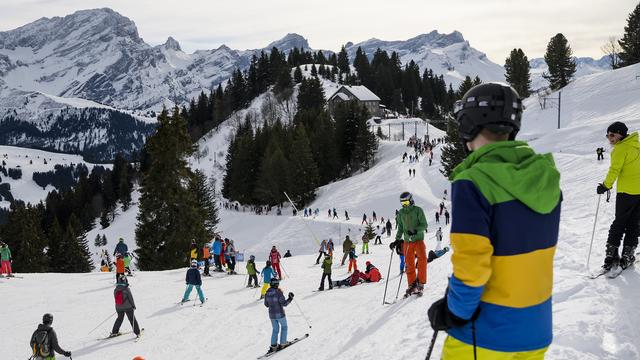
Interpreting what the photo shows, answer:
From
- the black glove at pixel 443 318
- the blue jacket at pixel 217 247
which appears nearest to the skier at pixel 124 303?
the blue jacket at pixel 217 247

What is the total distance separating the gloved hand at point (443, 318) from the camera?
2.54m

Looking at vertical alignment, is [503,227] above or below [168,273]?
above

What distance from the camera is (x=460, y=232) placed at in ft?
7.97

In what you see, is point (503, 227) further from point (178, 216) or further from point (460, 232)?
point (178, 216)

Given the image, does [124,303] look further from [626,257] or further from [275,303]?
[626,257]

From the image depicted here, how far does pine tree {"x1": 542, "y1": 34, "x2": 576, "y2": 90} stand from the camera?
264 ft

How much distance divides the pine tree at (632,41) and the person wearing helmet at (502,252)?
277 ft

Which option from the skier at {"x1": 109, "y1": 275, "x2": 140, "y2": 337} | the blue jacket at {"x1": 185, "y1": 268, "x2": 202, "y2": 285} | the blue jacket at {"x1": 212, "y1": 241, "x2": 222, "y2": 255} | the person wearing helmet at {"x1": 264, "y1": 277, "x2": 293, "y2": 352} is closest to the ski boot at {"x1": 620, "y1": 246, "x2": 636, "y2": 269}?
the person wearing helmet at {"x1": 264, "y1": 277, "x2": 293, "y2": 352}

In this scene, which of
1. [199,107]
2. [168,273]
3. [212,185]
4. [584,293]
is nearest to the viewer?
[584,293]

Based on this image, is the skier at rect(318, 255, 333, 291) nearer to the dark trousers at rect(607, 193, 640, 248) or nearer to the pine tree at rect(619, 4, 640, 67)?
the dark trousers at rect(607, 193, 640, 248)

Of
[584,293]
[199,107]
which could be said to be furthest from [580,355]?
[199,107]

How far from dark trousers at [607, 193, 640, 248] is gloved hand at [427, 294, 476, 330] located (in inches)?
228

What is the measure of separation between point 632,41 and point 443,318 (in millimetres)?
87910

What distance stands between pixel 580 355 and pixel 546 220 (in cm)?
322
